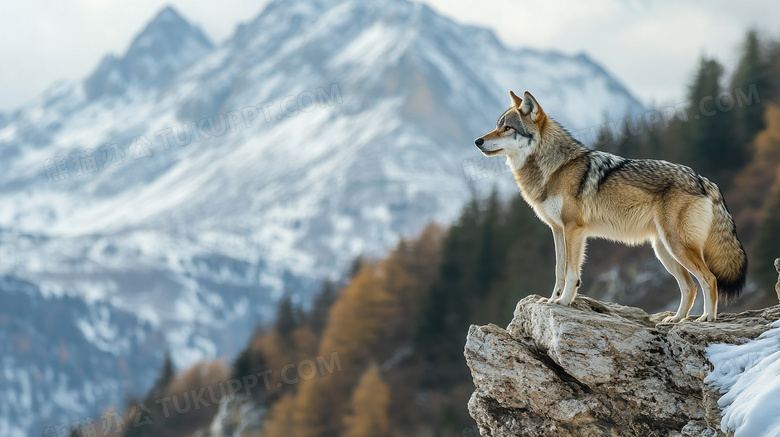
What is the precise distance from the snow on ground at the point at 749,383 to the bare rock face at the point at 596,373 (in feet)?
0.64

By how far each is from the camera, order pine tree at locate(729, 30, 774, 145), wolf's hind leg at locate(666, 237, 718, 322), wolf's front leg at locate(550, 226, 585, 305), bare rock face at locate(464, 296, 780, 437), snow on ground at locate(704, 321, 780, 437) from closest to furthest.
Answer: snow on ground at locate(704, 321, 780, 437)
bare rock face at locate(464, 296, 780, 437)
wolf's hind leg at locate(666, 237, 718, 322)
wolf's front leg at locate(550, 226, 585, 305)
pine tree at locate(729, 30, 774, 145)

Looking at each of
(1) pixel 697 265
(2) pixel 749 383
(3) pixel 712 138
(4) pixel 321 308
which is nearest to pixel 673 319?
(1) pixel 697 265

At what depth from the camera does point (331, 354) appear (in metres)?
110

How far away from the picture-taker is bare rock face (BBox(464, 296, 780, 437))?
1220 cm

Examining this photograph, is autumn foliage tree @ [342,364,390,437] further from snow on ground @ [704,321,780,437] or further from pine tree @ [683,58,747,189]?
snow on ground @ [704,321,780,437]

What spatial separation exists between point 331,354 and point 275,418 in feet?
38.8

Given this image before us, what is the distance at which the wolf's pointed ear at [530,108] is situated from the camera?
46.8ft

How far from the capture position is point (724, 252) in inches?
527

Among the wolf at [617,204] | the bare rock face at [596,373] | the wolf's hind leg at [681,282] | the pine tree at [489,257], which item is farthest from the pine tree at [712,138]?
the bare rock face at [596,373]

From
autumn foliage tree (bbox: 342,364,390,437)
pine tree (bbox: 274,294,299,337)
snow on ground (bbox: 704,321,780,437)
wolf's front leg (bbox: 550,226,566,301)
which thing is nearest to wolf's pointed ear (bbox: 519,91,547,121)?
wolf's front leg (bbox: 550,226,566,301)

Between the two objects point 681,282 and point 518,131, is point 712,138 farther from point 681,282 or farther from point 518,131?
point 518,131

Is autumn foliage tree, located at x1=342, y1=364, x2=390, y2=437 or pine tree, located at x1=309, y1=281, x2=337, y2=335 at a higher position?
pine tree, located at x1=309, y1=281, x2=337, y2=335

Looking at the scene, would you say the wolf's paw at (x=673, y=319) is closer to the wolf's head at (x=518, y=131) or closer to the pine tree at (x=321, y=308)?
the wolf's head at (x=518, y=131)

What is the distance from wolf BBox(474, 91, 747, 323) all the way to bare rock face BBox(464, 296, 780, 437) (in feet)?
2.63
